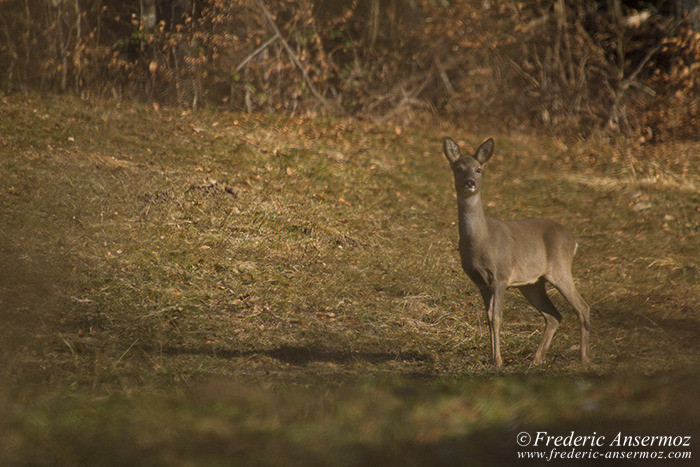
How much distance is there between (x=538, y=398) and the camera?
479 centimetres

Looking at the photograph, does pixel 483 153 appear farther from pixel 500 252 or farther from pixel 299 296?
pixel 299 296

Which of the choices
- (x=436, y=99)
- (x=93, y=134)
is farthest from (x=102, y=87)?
(x=436, y=99)

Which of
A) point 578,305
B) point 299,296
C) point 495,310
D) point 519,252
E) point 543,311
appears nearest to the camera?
point 495,310

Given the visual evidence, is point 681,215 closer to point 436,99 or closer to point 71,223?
point 436,99

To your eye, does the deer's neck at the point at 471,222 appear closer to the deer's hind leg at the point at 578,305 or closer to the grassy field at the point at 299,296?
the deer's hind leg at the point at 578,305

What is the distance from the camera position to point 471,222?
6.04 metres

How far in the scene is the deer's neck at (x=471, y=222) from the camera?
19.7 feet

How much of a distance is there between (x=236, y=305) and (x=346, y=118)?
8649 mm

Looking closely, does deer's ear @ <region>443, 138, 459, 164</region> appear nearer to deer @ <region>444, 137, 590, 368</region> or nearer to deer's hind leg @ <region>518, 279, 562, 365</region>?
deer @ <region>444, 137, 590, 368</region>

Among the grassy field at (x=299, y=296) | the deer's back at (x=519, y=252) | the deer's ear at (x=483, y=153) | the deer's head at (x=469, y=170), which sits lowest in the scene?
the grassy field at (x=299, y=296)

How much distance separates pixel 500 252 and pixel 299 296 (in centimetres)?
277

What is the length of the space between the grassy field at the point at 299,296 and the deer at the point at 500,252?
1.33ft

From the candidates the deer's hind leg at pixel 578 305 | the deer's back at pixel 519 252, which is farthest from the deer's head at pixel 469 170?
the deer's hind leg at pixel 578 305

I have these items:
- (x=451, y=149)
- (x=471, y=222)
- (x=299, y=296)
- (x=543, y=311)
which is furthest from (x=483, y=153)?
(x=299, y=296)
